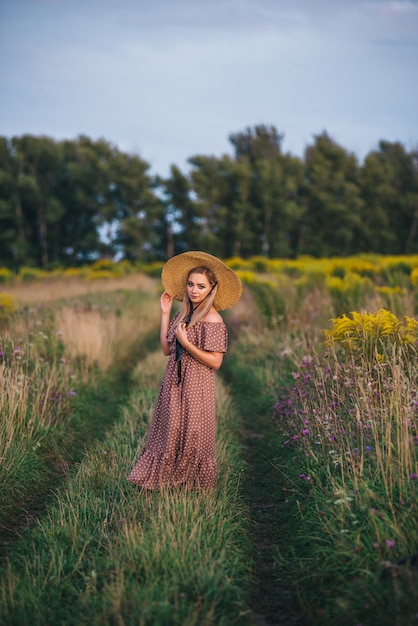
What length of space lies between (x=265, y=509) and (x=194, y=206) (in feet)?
126

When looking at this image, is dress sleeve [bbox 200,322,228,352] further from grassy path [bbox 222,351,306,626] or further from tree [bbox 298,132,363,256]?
tree [bbox 298,132,363,256]

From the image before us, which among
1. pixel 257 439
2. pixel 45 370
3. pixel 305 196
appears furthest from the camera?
pixel 305 196

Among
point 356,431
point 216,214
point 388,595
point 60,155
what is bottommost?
point 388,595

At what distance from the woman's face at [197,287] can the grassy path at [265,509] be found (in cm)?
170

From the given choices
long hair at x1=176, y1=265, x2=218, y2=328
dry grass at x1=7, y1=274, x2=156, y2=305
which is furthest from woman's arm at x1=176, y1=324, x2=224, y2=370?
dry grass at x1=7, y1=274, x2=156, y2=305

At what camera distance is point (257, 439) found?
6641mm

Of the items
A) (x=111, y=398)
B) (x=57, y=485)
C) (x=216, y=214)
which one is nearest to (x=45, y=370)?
(x=111, y=398)

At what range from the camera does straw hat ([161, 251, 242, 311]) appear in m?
4.46

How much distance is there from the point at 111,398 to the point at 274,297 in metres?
4.88

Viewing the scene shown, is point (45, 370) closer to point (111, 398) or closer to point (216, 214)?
point (111, 398)

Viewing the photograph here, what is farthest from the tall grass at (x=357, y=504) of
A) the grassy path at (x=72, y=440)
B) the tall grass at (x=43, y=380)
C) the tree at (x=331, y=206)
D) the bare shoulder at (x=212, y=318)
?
the tree at (x=331, y=206)

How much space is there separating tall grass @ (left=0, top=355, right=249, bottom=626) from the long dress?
0.55ft

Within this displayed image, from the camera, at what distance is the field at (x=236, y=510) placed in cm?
304

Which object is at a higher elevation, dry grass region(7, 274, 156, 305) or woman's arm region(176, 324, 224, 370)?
dry grass region(7, 274, 156, 305)
